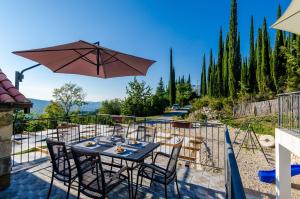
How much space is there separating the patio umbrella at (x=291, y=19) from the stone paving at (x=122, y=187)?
306 centimetres

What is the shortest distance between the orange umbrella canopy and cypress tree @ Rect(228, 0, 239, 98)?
17.7 meters

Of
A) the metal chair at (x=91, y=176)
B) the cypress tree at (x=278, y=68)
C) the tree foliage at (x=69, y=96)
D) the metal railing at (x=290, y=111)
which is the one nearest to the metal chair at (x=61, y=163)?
the metal chair at (x=91, y=176)

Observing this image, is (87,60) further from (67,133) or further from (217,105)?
(217,105)

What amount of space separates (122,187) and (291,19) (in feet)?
13.1

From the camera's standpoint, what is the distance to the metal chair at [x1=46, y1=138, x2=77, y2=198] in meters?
2.66

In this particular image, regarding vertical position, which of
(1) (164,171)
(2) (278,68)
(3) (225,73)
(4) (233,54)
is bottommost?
(1) (164,171)

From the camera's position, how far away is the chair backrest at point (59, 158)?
268cm

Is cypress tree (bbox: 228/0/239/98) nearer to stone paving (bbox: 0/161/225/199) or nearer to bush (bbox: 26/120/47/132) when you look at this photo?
bush (bbox: 26/120/47/132)

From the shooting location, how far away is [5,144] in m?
2.99

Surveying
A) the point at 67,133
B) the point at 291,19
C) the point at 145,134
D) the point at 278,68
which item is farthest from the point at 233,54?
the point at 67,133

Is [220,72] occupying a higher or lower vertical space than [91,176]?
higher

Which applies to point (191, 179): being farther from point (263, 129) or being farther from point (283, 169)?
point (263, 129)

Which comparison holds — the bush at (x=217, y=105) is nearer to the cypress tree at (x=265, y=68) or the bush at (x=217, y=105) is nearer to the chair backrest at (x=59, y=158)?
the cypress tree at (x=265, y=68)

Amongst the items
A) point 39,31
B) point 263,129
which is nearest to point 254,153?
point 263,129
